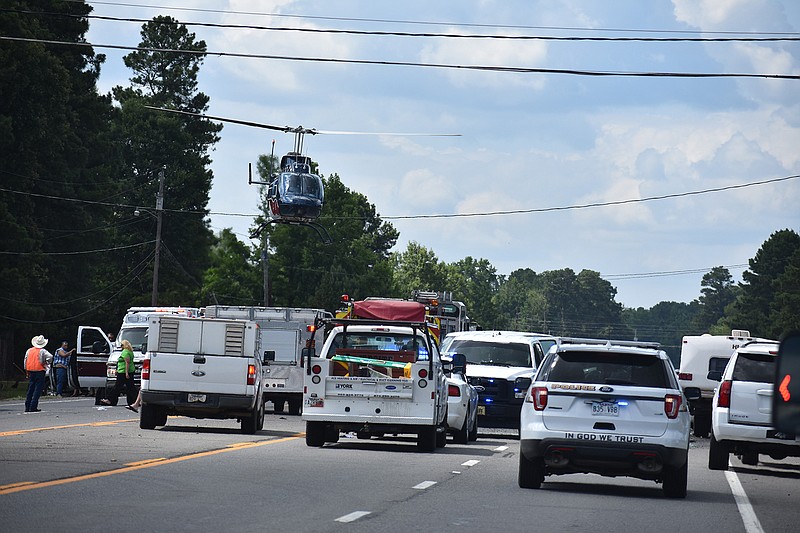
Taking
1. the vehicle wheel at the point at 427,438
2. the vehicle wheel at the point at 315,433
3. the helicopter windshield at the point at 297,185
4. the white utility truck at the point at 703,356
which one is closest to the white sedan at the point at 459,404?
the vehicle wheel at the point at 427,438

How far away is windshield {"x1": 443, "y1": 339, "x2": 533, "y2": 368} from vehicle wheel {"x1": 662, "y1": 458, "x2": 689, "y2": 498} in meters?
15.6

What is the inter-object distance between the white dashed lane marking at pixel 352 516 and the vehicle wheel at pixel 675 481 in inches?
184

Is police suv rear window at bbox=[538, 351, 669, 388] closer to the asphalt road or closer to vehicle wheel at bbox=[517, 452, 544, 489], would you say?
vehicle wheel at bbox=[517, 452, 544, 489]

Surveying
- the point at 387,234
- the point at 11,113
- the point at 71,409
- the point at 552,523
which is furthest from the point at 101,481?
the point at 387,234

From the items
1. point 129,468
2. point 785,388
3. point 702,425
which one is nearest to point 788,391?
point 785,388

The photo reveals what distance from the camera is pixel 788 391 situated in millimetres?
4828

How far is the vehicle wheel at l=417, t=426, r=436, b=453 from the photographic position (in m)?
22.5

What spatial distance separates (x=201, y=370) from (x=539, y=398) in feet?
35.3

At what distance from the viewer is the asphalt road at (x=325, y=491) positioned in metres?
12.2

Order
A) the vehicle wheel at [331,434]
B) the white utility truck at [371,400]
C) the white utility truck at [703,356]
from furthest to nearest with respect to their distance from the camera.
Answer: the white utility truck at [703,356], the vehicle wheel at [331,434], the white utility truck at [371,400]

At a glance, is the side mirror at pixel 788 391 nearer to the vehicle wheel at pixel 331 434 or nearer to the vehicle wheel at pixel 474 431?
the vehicle wheel at pixel 331 434

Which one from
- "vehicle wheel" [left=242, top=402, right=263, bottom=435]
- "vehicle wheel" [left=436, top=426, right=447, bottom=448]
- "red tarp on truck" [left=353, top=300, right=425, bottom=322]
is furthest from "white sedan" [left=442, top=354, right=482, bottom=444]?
"red tarp on truck" [left=353, top=300, right=425, bottom=322]

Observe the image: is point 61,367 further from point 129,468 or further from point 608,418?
point 608,418

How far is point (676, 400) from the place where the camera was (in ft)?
53.2
